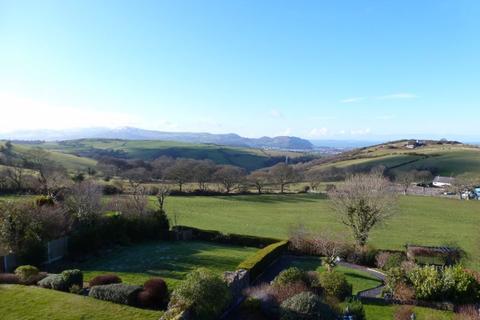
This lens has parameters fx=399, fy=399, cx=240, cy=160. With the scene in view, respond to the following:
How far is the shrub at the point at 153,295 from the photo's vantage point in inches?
705

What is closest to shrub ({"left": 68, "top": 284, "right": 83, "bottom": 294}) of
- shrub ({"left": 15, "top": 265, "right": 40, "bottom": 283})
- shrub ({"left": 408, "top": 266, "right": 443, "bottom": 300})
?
shrub ({"left": 15, "top": 265, "right": 40, "bottom": 283})

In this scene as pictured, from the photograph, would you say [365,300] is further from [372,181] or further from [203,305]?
[372,181]

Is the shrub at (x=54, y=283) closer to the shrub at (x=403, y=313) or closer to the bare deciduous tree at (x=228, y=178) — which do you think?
the shrub at (x=403, y=313)

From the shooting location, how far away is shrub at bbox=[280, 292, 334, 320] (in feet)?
52.2

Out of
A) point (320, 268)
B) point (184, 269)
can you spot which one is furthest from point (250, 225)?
point (184, 269)

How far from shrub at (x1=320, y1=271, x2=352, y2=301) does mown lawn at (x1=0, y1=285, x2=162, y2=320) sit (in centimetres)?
928

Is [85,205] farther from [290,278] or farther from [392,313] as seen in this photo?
[392,313]

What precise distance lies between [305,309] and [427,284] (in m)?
9.34

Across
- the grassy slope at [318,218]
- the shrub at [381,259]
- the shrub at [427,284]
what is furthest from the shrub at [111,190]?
the shrub at [427,284]

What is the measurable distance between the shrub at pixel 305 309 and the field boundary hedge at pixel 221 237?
72.5 ft

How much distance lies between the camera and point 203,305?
1598cm

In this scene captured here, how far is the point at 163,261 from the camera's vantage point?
28766mm

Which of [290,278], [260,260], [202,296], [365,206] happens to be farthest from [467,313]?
[365,206]

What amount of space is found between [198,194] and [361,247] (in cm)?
4985
